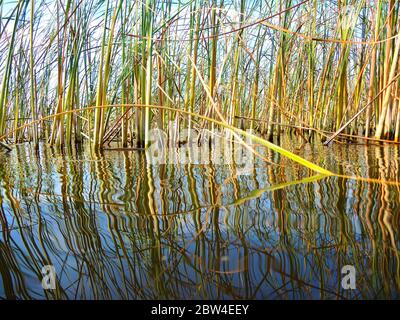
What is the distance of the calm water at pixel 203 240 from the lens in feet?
0.93

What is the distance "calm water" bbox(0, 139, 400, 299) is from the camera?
0.28m

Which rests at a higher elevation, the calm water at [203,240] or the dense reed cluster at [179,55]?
the dense reed cluster at [179,55]

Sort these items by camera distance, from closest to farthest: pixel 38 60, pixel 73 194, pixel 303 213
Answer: pixel 303 213 → pixel 73 194 → pixel 38 60

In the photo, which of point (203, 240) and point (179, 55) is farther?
point (179, 55)

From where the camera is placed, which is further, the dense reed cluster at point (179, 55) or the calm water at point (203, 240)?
the dense reed cluster at point (179, 55)

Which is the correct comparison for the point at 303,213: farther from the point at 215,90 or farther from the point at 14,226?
the point at 215,90

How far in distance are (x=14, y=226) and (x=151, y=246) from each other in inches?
7.4

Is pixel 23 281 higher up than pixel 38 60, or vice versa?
pixel 38 60

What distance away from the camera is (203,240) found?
1.23 ft

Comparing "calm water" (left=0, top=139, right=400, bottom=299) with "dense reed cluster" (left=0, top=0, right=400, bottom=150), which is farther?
"dense reed cluster" (left=0, top=0, right=400, bottom=150)

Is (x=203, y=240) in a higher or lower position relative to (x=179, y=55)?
lower

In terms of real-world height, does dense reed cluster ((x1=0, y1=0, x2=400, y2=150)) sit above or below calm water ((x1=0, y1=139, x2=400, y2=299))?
above

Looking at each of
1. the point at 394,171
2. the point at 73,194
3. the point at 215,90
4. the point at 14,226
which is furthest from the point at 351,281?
the point at 215,90

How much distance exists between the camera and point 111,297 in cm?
27
